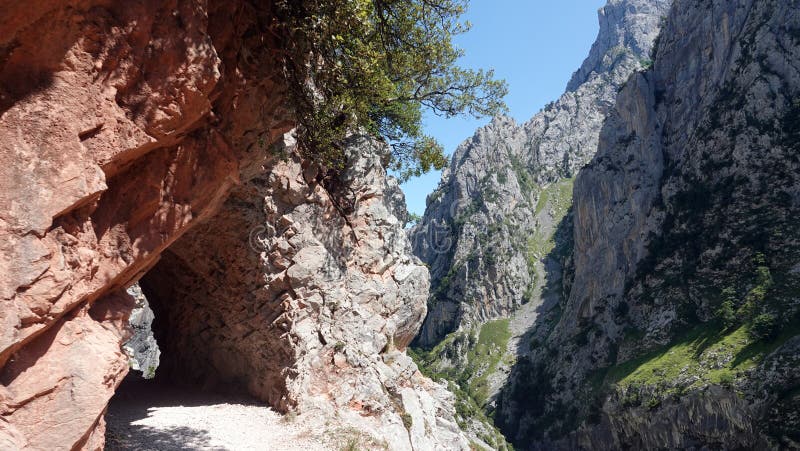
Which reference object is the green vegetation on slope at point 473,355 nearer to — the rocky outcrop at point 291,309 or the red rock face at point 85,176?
the rocky outcrop at point 291,309

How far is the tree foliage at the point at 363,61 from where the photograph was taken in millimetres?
8789

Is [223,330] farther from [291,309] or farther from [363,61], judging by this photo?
[363,61]

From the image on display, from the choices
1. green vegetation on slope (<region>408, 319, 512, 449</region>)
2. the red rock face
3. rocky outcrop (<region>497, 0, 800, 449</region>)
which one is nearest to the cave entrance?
the red rock face

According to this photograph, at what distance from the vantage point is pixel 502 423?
10262 centimetres

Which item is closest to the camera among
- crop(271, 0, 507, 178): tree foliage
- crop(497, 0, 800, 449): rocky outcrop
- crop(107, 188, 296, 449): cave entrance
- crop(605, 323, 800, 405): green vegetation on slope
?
crop(271, 0, 507, 178): tree foliage

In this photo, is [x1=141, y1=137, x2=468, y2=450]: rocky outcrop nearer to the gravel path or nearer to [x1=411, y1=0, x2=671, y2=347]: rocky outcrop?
the gravel path

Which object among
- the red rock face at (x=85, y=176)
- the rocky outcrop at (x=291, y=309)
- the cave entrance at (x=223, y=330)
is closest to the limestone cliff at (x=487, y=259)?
the rocky outcrop at (x=291, y=309)

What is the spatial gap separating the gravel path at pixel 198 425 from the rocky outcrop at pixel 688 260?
160 feet

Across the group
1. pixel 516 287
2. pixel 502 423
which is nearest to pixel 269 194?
pixel 502 423

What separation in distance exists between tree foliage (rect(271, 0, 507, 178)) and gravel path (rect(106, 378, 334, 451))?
8226mm

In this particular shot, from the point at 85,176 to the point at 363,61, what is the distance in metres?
5.88

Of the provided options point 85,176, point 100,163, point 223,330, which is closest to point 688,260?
point 223,330

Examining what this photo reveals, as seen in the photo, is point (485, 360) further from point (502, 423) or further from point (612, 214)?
point (612, 214)

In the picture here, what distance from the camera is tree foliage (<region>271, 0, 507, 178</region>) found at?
8.79m
